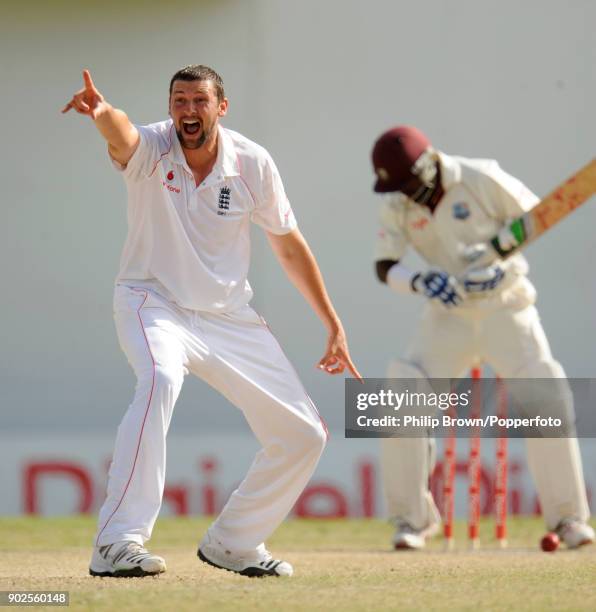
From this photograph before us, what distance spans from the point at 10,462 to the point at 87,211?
1.75 metres

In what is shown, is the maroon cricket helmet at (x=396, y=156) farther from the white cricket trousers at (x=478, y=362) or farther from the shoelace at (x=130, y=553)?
the shoelace at (x=130, y=553)

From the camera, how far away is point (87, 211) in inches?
396

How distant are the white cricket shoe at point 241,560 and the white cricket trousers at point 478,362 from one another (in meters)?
1.99

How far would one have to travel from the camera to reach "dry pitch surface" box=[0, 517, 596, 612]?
4016 mm

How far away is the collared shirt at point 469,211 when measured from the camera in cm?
662

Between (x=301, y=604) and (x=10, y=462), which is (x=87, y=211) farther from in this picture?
(x=301, y=604)

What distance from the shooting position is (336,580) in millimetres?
4645

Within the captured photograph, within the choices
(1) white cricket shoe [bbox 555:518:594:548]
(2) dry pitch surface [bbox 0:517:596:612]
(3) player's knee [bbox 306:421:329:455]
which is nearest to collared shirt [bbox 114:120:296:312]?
(3) player's knee [bbox 306:421:329:455]

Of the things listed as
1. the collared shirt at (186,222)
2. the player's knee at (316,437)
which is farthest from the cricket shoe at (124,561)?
the collared shirt at (186,222)

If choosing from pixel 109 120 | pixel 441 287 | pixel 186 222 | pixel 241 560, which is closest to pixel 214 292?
pixel 186 222

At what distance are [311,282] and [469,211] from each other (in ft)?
6.30

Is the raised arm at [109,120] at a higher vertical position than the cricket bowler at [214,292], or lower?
higher

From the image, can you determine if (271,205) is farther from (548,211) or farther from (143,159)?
(548,211)

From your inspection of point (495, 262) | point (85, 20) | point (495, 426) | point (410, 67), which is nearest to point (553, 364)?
point (495, 262)
